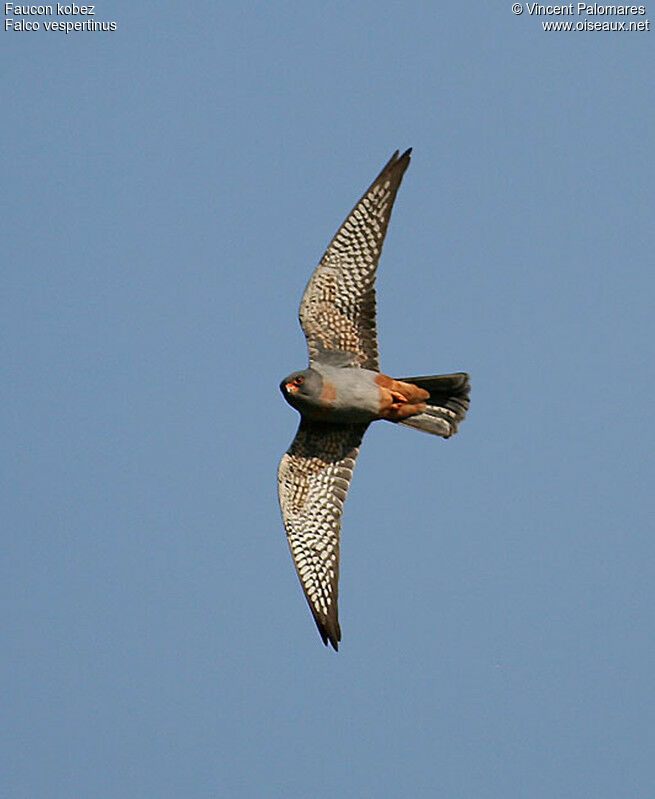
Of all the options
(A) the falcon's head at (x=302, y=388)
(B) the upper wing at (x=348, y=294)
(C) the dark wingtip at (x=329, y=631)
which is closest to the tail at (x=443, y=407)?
(B) the upper wing at (x=348, y=294)

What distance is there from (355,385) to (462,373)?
1080 mm

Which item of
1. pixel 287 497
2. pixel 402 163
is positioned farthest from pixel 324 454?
pixel 402 163

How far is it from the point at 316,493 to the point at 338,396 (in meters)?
1.10

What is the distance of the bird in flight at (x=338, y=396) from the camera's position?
11305 millimetres

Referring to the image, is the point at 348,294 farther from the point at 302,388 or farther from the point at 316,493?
the point at 316,493

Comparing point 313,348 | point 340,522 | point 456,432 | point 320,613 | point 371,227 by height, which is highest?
point 371,227

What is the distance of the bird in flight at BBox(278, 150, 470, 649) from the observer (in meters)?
11.3

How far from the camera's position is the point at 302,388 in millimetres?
11148

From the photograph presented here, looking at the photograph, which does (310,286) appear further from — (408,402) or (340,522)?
(340,522)

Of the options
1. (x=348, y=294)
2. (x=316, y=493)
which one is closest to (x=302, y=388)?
(x=348, y=294)

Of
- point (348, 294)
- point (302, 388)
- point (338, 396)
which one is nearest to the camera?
point (302, 388)

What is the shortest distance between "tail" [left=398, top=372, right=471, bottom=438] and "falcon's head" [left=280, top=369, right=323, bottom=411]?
905 millimetres

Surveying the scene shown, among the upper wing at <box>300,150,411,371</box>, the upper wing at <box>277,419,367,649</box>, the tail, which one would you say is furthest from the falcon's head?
the tail

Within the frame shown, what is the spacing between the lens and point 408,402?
11555 millimetres
